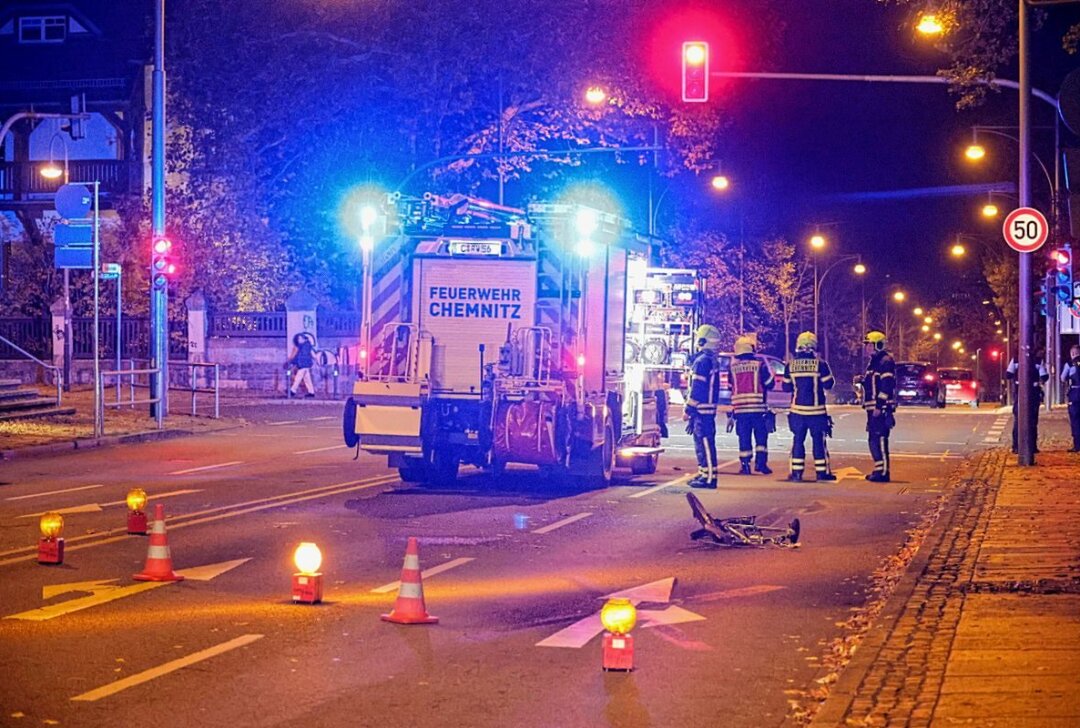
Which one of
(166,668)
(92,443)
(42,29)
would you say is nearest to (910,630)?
(166,668)

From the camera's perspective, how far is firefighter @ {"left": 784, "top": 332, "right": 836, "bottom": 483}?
796 inches

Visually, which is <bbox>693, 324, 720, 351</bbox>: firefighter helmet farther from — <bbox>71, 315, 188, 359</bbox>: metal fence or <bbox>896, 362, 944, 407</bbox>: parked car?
<bbox>896, 362, 944, 407</bbox>: parked car

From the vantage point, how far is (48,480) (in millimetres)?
19656

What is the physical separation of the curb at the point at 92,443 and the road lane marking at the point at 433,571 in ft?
41.3

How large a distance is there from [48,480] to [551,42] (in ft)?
62.6

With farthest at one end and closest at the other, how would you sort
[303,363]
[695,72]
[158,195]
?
[303,363] < [158,195] < [695,72]

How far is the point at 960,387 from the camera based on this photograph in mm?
56250

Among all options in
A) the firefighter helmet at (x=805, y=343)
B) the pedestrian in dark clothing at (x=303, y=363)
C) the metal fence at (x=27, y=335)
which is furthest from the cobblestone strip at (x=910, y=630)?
the metal fence at (x=27, y=335)

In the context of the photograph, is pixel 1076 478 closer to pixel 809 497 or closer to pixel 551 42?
pixel 809 497

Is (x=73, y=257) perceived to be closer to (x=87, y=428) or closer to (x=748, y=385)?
(x=87, y=428)

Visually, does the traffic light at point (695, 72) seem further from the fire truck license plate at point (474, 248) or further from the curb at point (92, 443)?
the curb at point (92, 443)

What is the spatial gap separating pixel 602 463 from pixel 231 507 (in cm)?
494

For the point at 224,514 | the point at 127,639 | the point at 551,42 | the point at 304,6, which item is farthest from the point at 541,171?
the point at 127,639

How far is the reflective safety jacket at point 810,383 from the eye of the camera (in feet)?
66.8
